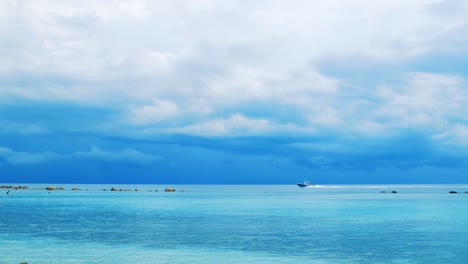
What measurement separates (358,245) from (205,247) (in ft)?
47.4

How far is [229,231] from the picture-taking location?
57.4 metres

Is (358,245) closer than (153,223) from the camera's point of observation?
Yes

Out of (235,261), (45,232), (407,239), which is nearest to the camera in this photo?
(235,261)

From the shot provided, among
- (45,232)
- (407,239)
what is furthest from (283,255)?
(45,232)

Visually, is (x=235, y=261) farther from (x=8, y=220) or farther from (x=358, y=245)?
(x=8, y=220)

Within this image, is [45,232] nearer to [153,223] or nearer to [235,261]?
[153,223]

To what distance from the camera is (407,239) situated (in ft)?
165

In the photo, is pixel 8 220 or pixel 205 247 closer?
pixel 205 247

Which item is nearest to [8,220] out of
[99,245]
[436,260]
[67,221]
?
[67,221]

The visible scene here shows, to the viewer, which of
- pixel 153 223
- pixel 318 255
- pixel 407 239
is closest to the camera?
pixel 318 255

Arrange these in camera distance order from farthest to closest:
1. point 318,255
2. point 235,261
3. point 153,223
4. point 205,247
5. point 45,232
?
point 153,223 → point 45,232 → point 205,247 → point 318,255 → point 235,261

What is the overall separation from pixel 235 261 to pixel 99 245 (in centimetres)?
1489

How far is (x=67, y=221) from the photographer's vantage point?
7031 cm

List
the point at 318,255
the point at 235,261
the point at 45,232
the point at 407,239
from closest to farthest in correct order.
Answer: the point at 235,261 < the point at 318,255 < the point at 407,239 < the point at 45,232
